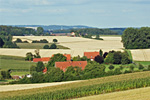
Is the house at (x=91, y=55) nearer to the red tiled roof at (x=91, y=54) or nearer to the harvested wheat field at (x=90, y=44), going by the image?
the red tiled roof at (x=91, y=54)

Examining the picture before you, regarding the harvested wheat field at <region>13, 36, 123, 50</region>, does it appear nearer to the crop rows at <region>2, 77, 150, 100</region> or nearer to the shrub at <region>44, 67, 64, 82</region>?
the shrub at <region>44, 67, 64, 82</region>

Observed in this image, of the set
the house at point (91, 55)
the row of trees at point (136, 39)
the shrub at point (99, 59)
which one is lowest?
the shrub at point (99, 59)

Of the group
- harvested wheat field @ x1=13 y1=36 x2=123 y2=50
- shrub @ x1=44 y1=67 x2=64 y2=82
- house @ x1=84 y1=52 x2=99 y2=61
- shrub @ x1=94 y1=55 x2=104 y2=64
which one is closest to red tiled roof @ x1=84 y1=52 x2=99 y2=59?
house @ x1=84 y1=52 x2=99 y2=61

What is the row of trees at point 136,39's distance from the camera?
3657 inches

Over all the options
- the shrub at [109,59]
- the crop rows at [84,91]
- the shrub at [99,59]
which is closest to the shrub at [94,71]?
the crop rows at [84,91]

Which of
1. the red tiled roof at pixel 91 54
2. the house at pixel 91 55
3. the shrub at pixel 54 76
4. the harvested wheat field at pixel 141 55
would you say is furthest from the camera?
the red tiled roof at pixel 91 54

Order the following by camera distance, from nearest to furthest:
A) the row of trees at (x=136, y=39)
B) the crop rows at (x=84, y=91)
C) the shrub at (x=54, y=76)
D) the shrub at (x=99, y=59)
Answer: the crop rows at (x=84, y=91) < the shrub at (x=54, y=76) < the shrub at (x=99, y=59) < the row of trees at (x=136, y=39)

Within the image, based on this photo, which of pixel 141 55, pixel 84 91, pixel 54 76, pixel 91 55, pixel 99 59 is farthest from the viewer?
pixel 141 55

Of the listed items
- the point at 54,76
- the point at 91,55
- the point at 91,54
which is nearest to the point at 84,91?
the point at 54,76

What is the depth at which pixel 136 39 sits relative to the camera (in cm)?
9538

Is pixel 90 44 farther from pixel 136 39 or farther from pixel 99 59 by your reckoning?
pixel 99 59

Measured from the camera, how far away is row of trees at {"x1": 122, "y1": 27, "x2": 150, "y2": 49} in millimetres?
92900

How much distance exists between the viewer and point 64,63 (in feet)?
185

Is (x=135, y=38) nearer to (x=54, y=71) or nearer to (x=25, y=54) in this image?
(x=25, y=54)
